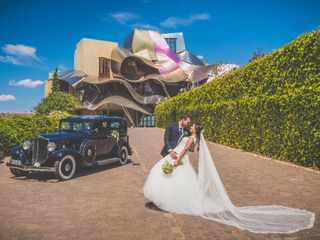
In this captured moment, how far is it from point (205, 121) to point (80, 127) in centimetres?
1067

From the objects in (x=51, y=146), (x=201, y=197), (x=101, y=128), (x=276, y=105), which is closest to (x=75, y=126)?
(x=101, y=128)

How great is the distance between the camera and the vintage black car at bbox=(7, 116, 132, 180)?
28.8 ft

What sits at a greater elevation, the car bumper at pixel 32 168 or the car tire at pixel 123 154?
the car tire at pixel 123 154

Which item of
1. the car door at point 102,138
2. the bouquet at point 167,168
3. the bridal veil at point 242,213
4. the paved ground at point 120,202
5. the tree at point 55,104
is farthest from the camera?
the tree at point 55,104

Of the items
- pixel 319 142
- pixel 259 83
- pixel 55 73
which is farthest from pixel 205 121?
pixel 55 73

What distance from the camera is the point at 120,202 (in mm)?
6293

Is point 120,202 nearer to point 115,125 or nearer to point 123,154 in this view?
point 123,154

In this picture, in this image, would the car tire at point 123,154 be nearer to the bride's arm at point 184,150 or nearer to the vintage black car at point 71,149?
the vintage black car at point 71,149

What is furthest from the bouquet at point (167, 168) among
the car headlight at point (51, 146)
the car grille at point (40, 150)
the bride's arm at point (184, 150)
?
the car grille at point (40, 150)

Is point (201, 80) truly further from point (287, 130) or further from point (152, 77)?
point (287, 130)

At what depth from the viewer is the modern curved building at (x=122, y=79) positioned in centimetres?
5547

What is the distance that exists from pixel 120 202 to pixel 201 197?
69.2 inches

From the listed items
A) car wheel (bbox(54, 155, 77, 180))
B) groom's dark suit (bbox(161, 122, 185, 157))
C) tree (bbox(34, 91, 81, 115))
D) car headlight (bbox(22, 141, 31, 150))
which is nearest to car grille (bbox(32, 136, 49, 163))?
car headlight (bbox(22, 141, 31, 150))

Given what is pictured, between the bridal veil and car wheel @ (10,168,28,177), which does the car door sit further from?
the bridal veil
